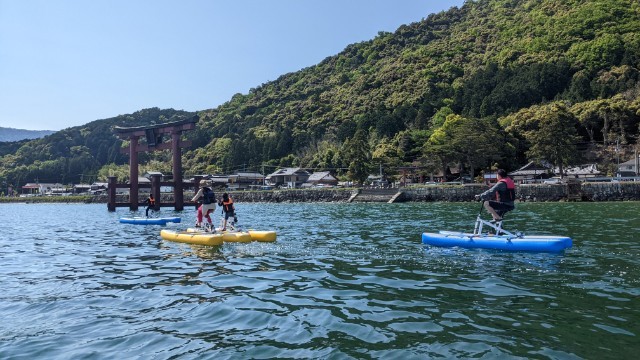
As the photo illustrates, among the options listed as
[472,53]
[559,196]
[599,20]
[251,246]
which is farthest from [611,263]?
[472,53]

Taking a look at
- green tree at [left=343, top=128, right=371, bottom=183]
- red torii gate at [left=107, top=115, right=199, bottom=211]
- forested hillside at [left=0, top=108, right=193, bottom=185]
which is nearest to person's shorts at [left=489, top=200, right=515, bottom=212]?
red torii gate at [left=107, top=115, right=199, bottom=211]

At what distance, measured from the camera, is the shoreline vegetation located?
45219mm

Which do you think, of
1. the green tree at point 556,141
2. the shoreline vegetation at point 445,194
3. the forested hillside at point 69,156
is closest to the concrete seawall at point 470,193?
the shoreline vegetation at point 445,194

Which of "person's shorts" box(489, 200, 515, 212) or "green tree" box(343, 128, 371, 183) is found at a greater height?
"green tree" box(343, 128, 371, 183)

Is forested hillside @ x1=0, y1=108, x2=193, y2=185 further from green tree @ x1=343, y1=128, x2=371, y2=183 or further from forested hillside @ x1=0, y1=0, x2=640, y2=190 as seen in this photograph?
green tree @ x1=343, y1=128, x2=371, y2=183

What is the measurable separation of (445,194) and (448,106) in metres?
54.2

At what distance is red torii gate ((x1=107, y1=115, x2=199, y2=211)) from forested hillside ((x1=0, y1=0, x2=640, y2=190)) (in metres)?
27.6

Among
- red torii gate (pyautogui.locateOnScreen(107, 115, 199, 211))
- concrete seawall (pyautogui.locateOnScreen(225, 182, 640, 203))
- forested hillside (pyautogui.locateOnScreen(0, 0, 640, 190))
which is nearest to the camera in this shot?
concrete seawall (pyautogui.locateOnScreen(225, 182, 640, 203))

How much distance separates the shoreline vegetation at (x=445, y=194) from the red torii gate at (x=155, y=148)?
1043cm

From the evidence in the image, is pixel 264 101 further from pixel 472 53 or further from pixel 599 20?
pixel 599 20

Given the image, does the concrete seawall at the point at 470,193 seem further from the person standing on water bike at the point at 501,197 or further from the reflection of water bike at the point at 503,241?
the person standing on water bike at the point at 501,197

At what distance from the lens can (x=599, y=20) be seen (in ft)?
344

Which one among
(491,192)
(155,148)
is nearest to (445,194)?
(155,148)

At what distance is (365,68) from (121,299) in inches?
6302
